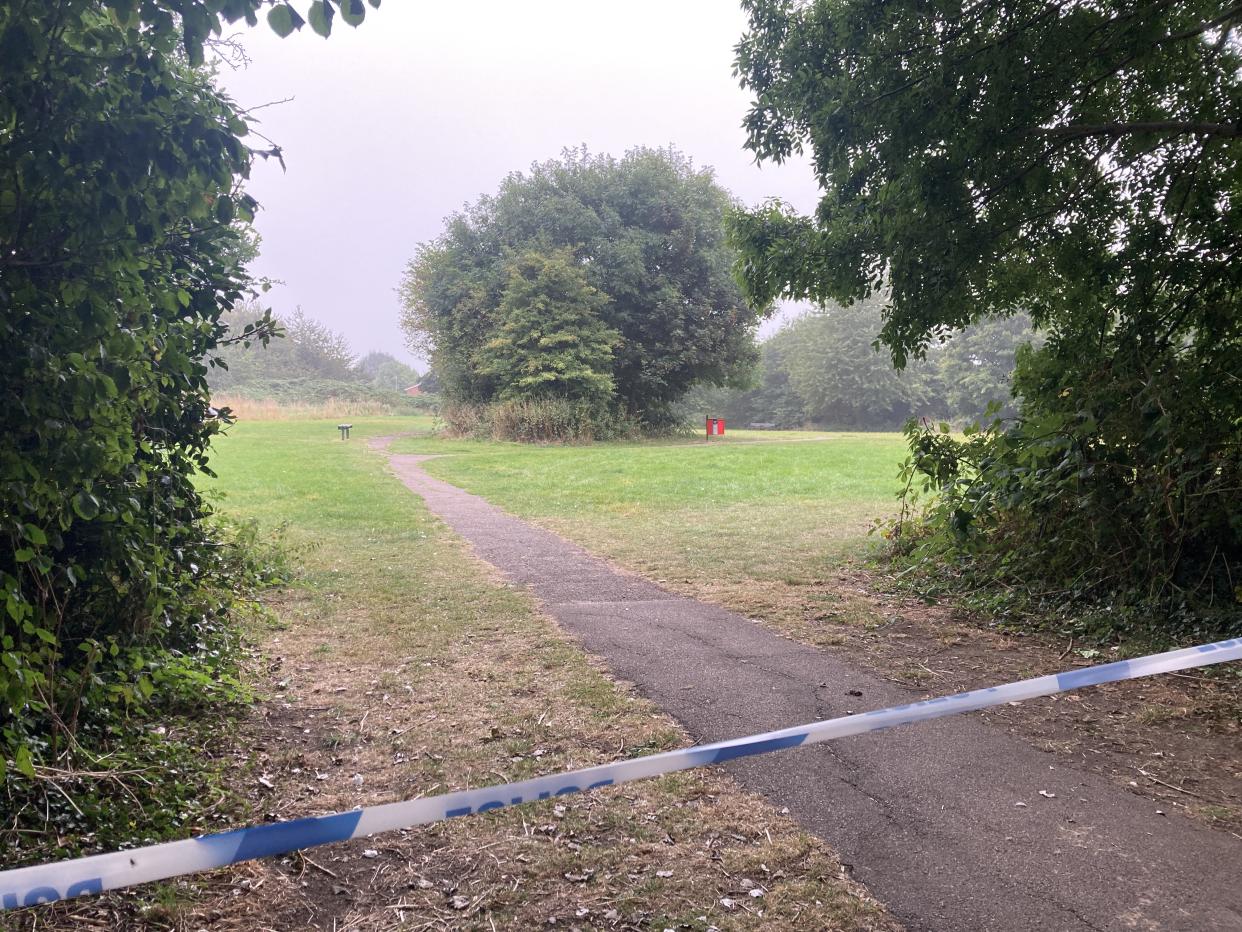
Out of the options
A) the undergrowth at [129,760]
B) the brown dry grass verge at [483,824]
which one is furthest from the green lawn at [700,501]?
the undergrowth at [129,760]

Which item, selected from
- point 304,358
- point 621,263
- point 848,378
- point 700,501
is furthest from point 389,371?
point 700,501

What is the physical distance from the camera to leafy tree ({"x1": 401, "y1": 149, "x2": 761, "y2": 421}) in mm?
35031

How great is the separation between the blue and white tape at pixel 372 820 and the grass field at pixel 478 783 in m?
0.67

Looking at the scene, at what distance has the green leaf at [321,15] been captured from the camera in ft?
8.72

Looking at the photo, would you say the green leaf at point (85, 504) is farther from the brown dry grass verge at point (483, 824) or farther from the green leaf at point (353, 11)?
the green leaf at point (353, 11)

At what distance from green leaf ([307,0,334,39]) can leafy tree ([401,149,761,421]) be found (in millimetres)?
31896

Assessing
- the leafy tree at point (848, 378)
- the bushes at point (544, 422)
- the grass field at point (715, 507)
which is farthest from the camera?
the leafy tree at point (848, 378)

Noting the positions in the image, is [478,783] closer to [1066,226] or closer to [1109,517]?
[1109,517]

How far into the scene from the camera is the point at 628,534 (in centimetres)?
1128

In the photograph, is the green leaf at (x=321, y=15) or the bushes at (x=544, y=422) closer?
the green leaf at (x=321, y=15)

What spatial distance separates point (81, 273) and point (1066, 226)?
22.8 feet

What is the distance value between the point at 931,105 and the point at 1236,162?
2.22 m

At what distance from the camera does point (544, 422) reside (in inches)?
1221

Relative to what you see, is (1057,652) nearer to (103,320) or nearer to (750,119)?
(750,119)
